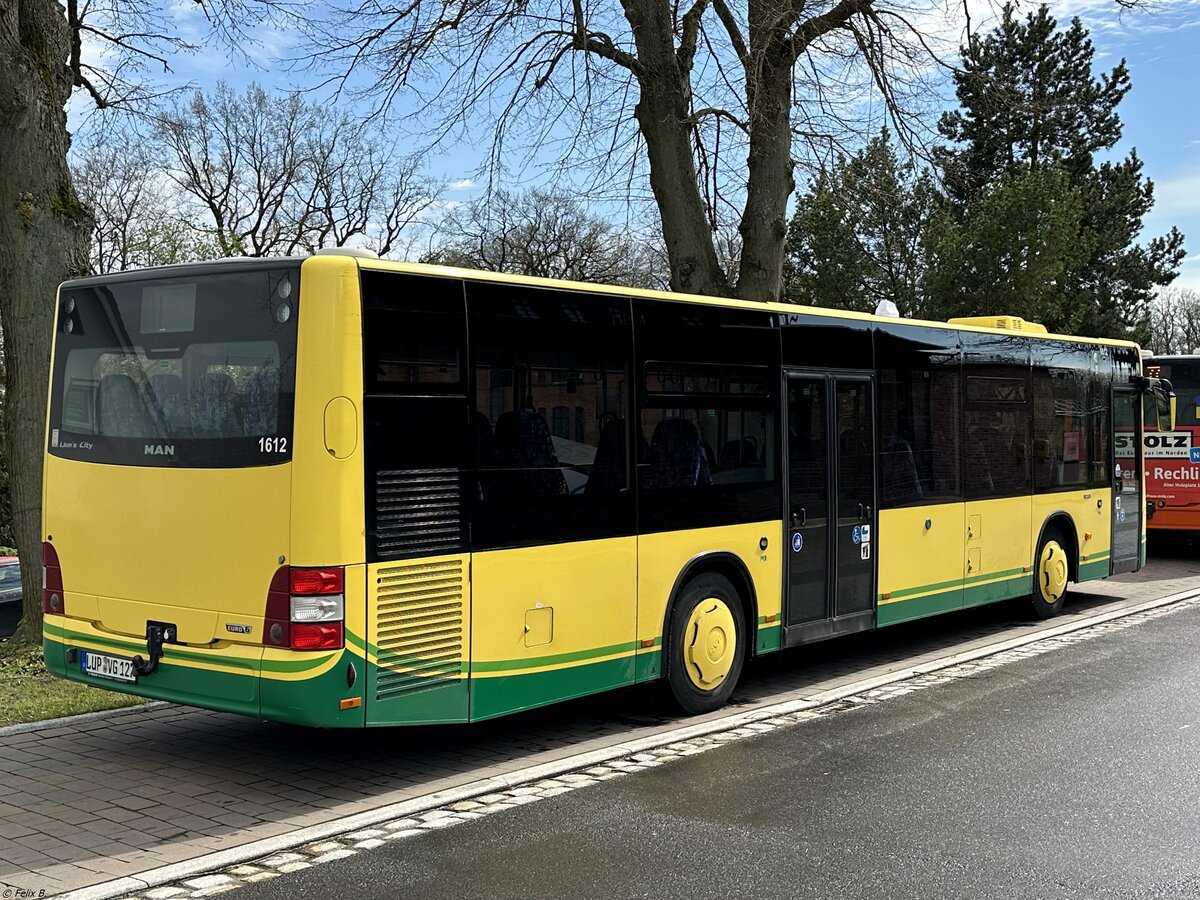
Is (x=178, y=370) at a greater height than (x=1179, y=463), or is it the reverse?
(x=178, y=370)

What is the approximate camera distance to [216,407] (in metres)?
6.73

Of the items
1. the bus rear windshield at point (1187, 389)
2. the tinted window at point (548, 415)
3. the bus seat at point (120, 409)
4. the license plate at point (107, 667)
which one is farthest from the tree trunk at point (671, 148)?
the license plate at point (107, 667)

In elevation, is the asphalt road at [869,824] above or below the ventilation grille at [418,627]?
below

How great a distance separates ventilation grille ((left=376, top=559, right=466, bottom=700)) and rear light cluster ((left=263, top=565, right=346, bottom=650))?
231 millimetres

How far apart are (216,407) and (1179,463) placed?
53.8ft

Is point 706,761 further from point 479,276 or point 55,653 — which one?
point 55,653

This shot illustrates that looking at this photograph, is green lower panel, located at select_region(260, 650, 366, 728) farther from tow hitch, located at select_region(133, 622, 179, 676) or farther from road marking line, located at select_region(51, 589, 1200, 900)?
tow hitch, located at select_region(133, 622, 179, 676)

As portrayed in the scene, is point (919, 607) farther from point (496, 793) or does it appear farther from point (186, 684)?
point (186, 684)

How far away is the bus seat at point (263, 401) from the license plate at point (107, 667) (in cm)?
159

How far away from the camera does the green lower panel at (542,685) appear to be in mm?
7023

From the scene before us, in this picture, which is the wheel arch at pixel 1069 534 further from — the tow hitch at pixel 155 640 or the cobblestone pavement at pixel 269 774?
the tow hitch at pixel 155 640

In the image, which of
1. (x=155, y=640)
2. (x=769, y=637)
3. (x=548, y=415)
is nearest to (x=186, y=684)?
(x=155, y=640)

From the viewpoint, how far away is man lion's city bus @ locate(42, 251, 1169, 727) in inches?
253

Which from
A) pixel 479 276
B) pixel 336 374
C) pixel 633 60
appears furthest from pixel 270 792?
pixel 633 60
